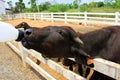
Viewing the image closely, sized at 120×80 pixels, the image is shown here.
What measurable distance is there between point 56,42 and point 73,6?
170 ft

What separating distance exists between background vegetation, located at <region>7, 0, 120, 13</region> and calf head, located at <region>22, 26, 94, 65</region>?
1164 inches

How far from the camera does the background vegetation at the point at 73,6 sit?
120ft

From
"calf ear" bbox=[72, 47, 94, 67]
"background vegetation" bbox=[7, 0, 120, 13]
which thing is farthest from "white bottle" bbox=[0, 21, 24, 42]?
"background vegetation" bbox=[7, 0, 120, 13]

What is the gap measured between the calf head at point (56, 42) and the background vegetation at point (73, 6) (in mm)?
29557

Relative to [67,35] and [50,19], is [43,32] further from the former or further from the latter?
[50,19]

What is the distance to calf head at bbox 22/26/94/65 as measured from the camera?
2.30 meters

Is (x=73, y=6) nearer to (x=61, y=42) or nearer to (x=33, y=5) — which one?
(x=33, y=5)

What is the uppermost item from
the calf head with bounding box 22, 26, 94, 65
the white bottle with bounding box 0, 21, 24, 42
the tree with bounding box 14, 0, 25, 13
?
the white bottle with bounding box 0, 21, 24, 42

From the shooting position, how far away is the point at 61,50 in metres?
2.43

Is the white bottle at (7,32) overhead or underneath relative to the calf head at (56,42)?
overhead

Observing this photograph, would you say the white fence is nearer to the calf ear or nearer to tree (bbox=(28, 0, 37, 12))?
the calf ear

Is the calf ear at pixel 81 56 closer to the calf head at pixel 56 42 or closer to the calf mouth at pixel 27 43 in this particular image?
the calf head at pixel 56 42

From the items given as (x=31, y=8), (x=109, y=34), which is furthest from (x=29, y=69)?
(x=31, y=8)

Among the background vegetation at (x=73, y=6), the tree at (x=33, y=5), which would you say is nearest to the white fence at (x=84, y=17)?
the background vegetation at (x=73, y=6)
